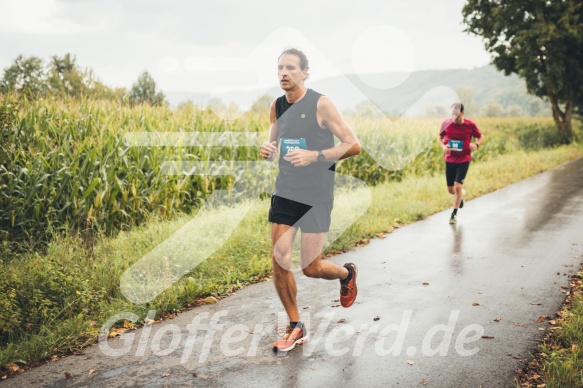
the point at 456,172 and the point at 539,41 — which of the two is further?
the point at 539,41

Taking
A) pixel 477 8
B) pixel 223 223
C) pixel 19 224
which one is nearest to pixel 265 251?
pixel 223 223

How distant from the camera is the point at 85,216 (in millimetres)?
7547

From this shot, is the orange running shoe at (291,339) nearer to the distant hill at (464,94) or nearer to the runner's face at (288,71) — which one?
the runner's face at (288,71)

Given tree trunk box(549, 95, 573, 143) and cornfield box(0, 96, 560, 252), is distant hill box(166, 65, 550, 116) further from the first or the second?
tree trunk box(549, 95, 573, 143)

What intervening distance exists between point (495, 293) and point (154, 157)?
19.0 ft

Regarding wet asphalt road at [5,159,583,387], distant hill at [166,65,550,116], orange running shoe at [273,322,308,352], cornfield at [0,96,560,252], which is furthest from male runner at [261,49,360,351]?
distant hill at [166,65,550,116]

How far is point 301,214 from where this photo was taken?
4152mm

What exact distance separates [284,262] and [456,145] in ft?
20.5

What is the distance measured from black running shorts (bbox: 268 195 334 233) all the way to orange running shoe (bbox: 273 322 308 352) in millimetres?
827

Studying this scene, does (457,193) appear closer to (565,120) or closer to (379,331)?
(379,331)

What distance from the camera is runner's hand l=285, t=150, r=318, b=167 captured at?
3.90 m

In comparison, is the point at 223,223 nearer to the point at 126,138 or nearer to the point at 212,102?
the point at 126,138

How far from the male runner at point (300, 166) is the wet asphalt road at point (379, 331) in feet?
1.43

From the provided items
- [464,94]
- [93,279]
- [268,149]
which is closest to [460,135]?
[268,149]
